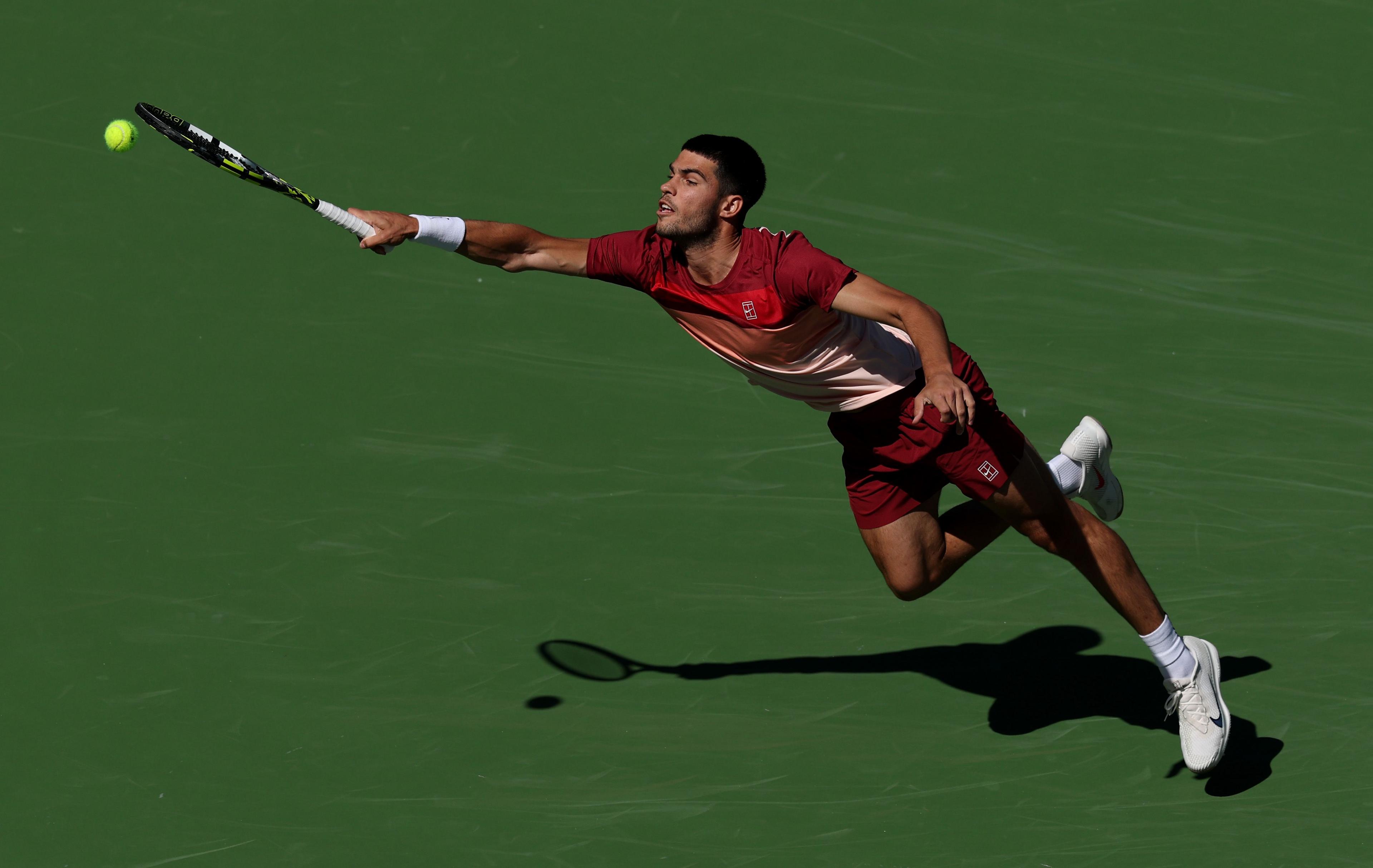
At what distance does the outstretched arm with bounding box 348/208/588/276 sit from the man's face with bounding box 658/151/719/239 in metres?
0.43

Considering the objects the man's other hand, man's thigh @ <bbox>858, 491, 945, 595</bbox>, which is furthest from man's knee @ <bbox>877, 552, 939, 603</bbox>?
the man's other hand

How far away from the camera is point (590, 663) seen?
30.2 feet

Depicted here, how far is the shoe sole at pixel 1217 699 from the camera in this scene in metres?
8.42

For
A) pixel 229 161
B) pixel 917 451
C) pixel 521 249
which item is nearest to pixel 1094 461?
pixel 917 451

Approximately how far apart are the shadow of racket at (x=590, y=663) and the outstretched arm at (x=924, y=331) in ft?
6.76

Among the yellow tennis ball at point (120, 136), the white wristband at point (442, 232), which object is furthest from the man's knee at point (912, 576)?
the yellow tennis ball at point (120, 136)

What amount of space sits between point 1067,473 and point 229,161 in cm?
380

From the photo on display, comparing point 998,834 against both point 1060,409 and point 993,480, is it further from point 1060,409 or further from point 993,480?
point 1060,409

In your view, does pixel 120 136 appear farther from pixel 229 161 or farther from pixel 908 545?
pixel 908 545

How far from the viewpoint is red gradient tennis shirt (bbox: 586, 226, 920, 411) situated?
8.02 m

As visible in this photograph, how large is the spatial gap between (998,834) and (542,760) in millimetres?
1875

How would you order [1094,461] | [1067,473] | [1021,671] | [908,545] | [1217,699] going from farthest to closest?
[1094,461], [1067,473], [1021,671], [908,545], [1217,699]

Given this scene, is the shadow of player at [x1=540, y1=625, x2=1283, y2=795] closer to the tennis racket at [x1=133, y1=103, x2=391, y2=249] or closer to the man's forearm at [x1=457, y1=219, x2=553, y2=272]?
the man's forearm at [x1=457, y1=219, x2=553, y2=272]

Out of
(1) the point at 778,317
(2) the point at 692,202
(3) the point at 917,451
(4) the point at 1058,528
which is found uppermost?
(2) the point at 692,202
